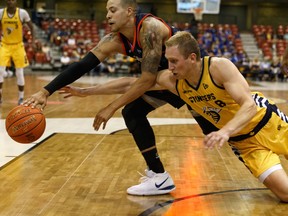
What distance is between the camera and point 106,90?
12.2 feet

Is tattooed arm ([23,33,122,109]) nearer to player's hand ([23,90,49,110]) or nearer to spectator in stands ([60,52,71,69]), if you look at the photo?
player's hand ([23,90,49,110])

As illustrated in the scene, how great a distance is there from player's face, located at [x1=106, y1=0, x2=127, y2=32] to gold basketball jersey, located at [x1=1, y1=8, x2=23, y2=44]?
5.89 metres

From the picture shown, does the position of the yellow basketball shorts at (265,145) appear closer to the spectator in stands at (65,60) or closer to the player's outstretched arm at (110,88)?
the player's outstretched arm at (110,88)

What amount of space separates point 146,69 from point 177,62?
33cm

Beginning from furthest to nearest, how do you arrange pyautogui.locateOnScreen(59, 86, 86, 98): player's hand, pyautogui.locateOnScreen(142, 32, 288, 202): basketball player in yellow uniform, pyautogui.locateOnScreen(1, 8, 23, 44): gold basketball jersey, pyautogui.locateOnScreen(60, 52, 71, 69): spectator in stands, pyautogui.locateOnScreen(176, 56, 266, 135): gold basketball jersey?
1. pyautogui.locateOnScreen(60, 52, 71, 69): spectator in stands
2. pyautogui.locateOnScreen(1, 8, 23, 44): gold basketball jersey
3. pyautogui.locateOnScreen(59, 86, 86, 98): player's hand
4. pyautogui.locateOnScreen(176, 56, 266, 135): gold basketball jersey
5. pyautogui.locateOnScreen(142, 32, 288, 202): basketball player in yellow uniform

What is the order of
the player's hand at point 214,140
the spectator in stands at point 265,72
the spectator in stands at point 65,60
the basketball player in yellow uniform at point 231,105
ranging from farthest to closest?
1. the spectator in stands at point 65,60
2. the spectator in stands at point 265,72
3. the basketball player in yellow uniform at point 231,105
4. the player's hand at point 214,140

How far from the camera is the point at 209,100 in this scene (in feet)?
10.9

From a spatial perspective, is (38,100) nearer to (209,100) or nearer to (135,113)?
(135,113)

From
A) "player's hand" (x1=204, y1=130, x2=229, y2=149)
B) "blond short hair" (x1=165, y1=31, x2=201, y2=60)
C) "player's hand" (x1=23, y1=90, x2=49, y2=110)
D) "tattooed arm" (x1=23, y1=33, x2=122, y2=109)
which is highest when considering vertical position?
"blond short hair" (x1=165, y1=31, x2=201, y2=60)

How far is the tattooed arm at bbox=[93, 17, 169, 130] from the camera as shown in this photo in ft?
11.1

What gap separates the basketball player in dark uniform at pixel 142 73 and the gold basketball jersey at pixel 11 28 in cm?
559

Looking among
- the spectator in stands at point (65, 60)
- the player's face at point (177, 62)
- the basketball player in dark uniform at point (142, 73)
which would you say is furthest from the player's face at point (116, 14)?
the spectator in stands at point (65, 60)

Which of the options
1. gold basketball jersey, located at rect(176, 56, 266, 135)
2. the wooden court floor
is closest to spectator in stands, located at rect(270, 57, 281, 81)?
the wooden court floor

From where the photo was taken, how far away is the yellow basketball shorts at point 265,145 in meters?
3.52
